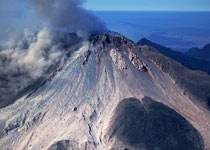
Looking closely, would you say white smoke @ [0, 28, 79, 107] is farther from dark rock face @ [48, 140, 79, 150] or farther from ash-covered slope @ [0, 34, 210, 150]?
dark rock face @ [48, 140, 79, 150]

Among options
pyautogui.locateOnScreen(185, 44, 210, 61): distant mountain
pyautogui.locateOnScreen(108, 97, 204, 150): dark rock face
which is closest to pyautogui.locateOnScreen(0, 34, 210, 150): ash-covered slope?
pyautogui.locateOnScreen(108, 97, 204, 150): dark rock face

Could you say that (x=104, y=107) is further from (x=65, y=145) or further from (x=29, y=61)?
(x=29, y=61)

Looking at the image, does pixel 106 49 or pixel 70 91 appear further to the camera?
pixel 106 49

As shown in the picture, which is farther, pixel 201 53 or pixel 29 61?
pixel 201 53

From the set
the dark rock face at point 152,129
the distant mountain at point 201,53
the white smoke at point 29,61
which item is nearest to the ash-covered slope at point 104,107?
the dark rock face at point 152,129

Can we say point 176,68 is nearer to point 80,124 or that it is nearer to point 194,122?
point 194,122

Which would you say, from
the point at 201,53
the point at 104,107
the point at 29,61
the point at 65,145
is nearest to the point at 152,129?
the point at 104,107


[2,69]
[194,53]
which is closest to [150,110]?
[2,69]
